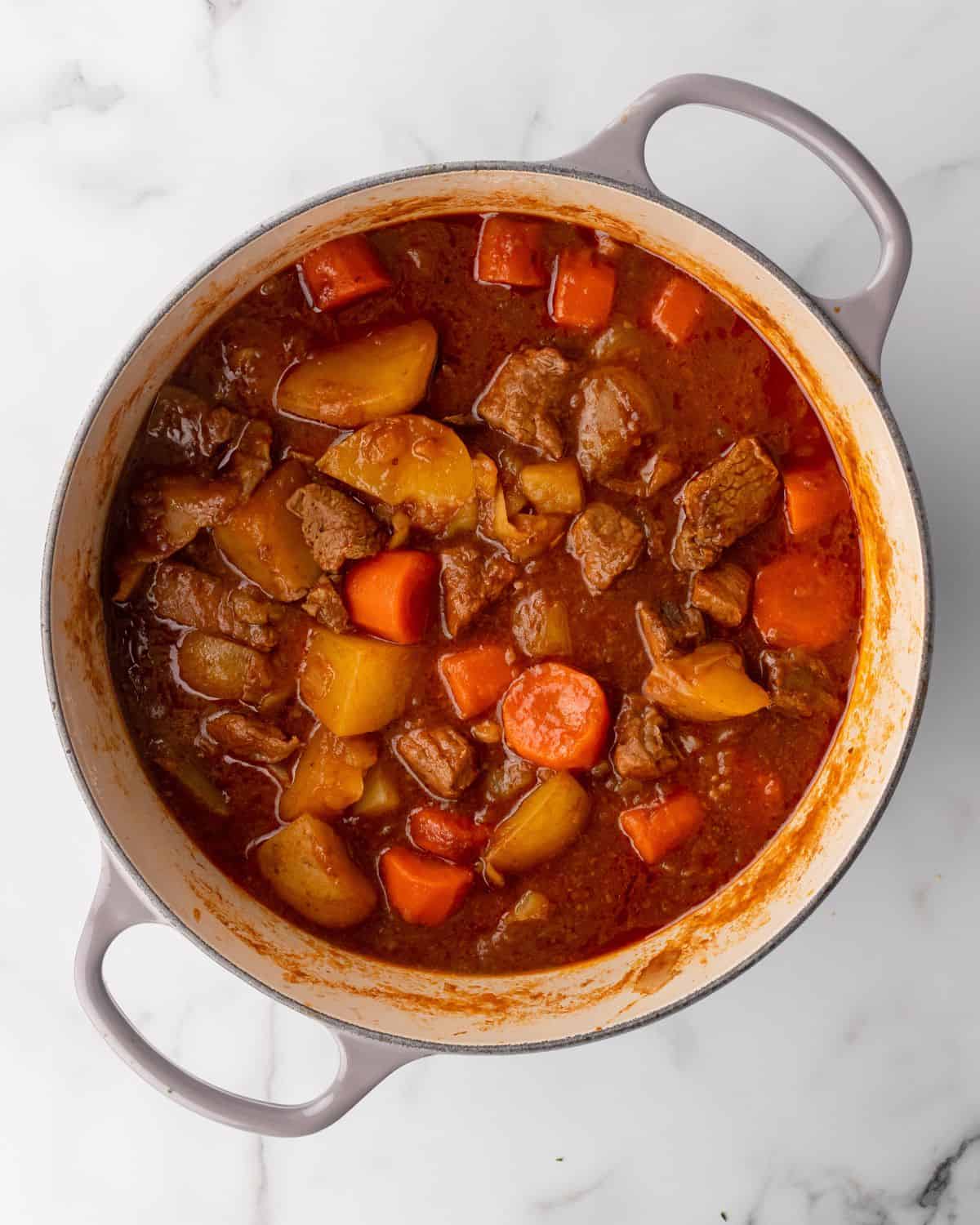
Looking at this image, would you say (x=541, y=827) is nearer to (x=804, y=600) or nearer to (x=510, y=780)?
(x=510, y=780)

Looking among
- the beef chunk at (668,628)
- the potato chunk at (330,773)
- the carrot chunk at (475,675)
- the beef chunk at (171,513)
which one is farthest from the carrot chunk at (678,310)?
the potato chunk at (330,773)

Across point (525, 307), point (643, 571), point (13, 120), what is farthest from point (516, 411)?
point (13, 120)

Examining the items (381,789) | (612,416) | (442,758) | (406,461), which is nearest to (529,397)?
(612,416)

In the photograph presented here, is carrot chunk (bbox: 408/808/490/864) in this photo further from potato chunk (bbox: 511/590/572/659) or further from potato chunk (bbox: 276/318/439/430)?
potato chunk (bbox: 276/318/439/430)

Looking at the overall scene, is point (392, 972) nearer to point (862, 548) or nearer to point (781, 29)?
point (862, 548)

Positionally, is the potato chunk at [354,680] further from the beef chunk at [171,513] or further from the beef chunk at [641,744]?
the beef chunk at [641,744]

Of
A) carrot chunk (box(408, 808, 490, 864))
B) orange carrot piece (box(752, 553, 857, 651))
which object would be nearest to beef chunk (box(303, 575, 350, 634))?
carrot chunk (box(408, 808, 490, 864))
